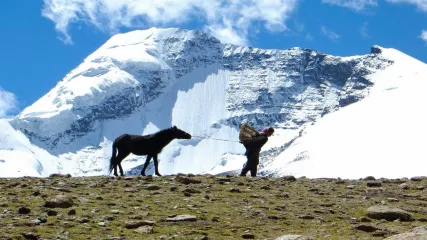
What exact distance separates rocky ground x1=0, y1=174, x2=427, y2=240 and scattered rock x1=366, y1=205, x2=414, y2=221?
22mm

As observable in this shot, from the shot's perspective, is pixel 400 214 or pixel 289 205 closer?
pixel 400 214

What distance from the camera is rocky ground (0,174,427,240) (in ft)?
49.0

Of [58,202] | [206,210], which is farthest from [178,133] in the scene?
[58,202]

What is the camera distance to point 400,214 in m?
17.4

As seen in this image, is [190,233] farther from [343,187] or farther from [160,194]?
[343,187]

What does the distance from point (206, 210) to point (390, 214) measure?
13.3 feet

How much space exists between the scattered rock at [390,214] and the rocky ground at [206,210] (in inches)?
0.9

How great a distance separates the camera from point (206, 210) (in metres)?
17.7

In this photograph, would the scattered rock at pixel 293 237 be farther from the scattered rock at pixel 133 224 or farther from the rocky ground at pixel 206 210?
the scattered rock at pixel 133 224

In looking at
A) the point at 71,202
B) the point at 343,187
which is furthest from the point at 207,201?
the point at 343,187

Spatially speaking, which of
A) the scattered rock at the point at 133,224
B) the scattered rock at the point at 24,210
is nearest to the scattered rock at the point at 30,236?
A: the scattered rock at the point at 133,224

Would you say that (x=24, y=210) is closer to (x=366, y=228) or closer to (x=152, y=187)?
(x=152, y=187)

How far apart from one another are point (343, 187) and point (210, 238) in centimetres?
1014

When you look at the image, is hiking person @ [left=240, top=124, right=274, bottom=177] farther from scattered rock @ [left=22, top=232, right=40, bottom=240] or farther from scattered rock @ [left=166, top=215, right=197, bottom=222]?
scattered rock @ [left=22, top=232, right=40, bottom=240]
